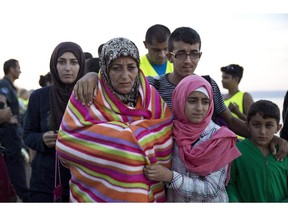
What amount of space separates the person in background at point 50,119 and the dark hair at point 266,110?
→ 1.29m

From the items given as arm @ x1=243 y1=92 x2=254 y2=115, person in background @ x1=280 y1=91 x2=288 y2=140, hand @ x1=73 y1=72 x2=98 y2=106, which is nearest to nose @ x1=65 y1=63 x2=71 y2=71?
hand @ x1=73 y1=72 x2=98 y2=106

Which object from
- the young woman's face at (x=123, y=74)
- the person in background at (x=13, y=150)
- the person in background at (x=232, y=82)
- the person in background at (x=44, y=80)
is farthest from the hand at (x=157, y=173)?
the person in background at (x=44, y=80)

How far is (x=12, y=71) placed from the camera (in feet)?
23.7

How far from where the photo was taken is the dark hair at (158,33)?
468 cm

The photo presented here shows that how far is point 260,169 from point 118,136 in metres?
1.01

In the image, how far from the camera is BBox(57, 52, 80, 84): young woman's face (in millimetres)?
3492

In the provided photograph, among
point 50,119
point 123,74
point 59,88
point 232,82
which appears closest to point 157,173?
point 123,74

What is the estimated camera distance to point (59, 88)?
349 cm

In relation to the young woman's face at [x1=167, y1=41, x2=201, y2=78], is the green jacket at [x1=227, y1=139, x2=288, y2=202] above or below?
below

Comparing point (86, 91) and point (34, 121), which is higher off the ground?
point (86, 91)

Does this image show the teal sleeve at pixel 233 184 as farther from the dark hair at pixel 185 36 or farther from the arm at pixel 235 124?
the dark hair at pixel 185 36

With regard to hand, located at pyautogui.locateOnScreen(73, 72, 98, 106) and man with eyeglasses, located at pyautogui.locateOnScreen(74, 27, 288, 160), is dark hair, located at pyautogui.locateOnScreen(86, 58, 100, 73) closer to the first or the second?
man with eyeglasses, located at pyautogui.locateOnScreen(74, 27, 288, 160)

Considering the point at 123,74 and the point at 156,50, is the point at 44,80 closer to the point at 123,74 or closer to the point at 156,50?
the point at 156,50

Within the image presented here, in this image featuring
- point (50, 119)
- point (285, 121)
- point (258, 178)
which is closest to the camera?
point (258, 178)
